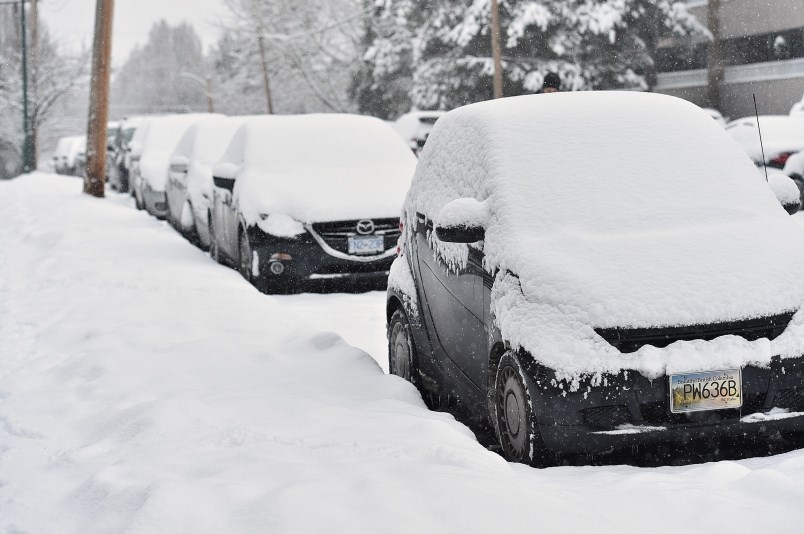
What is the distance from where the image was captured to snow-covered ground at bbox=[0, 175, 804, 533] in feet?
11.9

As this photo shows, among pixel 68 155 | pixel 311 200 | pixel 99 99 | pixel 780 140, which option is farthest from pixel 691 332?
pixel 68 155

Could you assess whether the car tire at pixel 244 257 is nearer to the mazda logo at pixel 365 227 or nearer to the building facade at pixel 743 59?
the mazda logo at pixel 365 227

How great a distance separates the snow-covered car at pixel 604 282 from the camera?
438 centimetres

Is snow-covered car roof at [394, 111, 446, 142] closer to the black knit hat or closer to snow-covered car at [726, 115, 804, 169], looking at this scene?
snow-covered car at [726, 115, 804, 169]

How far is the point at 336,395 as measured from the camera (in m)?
5.58

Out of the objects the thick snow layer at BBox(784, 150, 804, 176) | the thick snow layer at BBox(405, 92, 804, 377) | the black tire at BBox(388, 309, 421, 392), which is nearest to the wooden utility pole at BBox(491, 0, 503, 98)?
the thick snow layer at BBox(784, 150, 804, 176)

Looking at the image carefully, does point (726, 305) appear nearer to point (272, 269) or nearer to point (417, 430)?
point (417, 430)

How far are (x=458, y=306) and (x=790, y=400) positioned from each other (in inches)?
62.5

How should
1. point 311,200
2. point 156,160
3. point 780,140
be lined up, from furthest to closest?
point 156,160
point 780,140
point 311,200

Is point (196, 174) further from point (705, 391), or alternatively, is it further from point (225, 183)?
point (705, 391)

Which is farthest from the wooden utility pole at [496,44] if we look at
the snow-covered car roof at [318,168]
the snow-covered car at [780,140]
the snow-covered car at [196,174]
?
the snow-covered car roof at [318,168]

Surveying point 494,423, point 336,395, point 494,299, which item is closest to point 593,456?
point 494,423

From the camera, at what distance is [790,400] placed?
4.56m

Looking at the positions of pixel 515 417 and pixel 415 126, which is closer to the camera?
pixel 515 417
